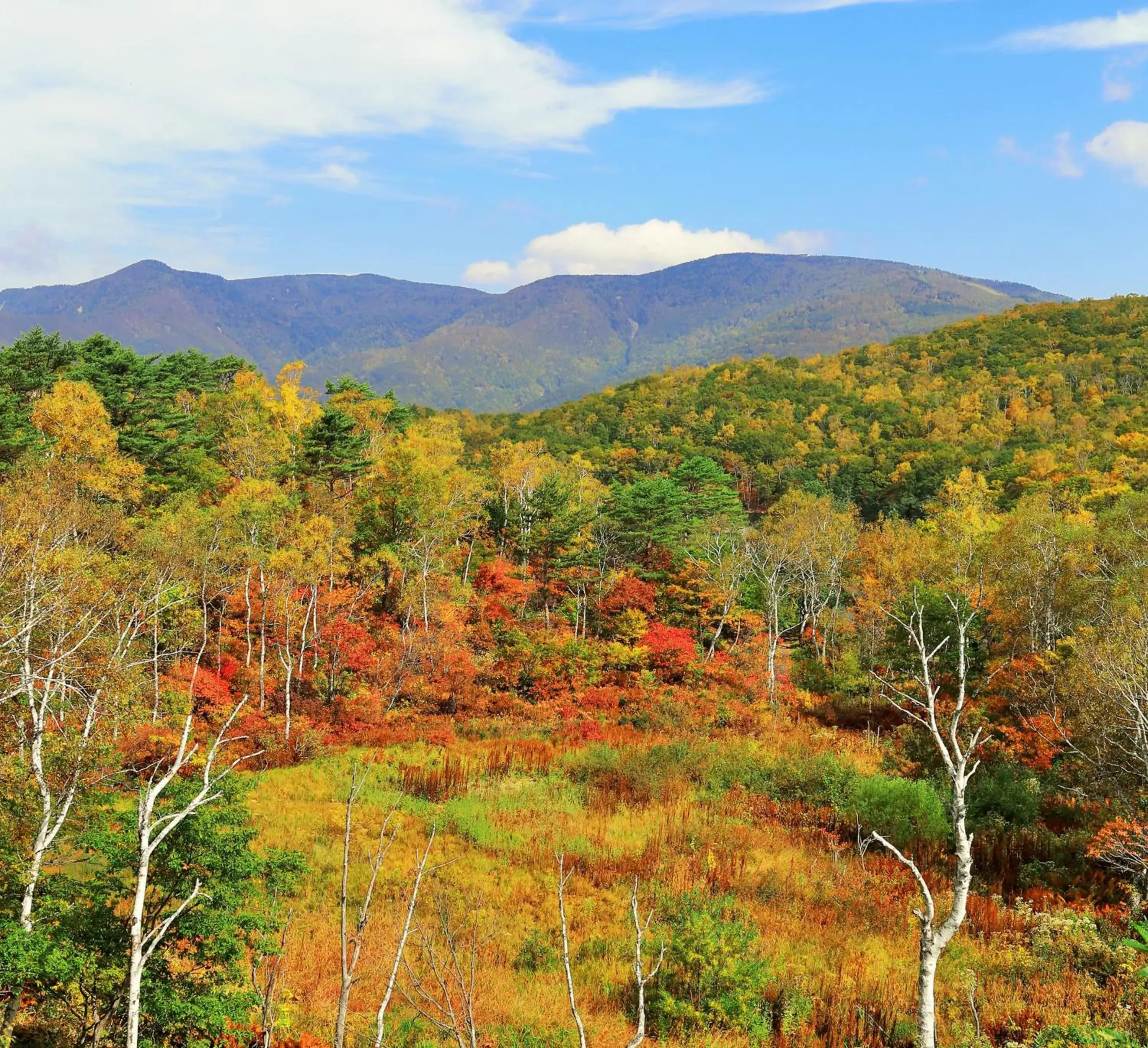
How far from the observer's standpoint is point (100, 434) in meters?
32.9

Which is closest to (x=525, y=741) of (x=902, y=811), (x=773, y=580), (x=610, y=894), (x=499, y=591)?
(x=610, y=894)

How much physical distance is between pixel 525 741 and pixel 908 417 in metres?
78.6

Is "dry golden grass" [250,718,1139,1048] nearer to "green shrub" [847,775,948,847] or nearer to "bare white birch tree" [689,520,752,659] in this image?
"green shrub" [847,775,948,847]

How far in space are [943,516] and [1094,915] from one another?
41.9 metres

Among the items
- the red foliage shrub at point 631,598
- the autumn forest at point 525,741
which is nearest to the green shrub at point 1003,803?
the autumn forest at point 525,741

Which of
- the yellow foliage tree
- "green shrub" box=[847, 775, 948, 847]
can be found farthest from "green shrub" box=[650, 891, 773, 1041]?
the yellow foliage tree

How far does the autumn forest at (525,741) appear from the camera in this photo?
976cm

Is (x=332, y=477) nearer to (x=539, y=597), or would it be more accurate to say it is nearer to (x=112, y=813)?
(x=539, y=597)

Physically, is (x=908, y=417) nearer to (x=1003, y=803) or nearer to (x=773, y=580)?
(x=773, y=580)

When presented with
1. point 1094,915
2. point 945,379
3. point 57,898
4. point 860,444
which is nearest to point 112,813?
point 57,898

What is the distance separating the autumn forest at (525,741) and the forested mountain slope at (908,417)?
8.10 metres

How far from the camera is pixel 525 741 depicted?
2895 cm

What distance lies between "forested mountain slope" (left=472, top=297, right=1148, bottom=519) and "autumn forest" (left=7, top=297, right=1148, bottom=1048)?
26.6 feet

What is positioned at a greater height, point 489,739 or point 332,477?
point 332,477
